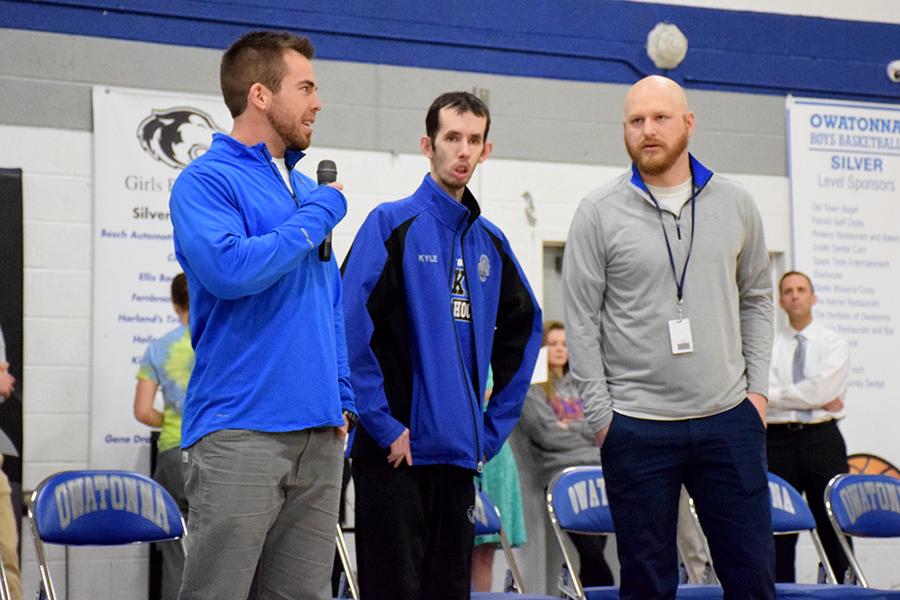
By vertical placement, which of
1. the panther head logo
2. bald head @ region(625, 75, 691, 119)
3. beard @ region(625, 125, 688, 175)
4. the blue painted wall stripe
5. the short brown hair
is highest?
the blue painted wall stripe

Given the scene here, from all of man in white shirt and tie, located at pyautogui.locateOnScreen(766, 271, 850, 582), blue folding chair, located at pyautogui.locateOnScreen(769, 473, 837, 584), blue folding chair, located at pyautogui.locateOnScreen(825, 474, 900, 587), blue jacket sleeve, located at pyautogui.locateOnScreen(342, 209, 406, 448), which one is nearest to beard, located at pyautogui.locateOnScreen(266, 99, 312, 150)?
blue jacket sleeve, located at pyautogui.locateOnScreen(342, 209, 406, 448)

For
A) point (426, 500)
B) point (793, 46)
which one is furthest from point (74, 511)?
point (793, 46)

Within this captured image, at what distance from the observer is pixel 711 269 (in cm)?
340

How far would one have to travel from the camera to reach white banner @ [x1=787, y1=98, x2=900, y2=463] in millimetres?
7672

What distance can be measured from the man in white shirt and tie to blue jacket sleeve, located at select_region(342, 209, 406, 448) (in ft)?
11.7

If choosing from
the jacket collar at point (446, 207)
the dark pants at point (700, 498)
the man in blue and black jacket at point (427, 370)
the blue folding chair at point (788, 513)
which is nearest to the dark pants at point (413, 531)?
the man in blue and black jacket at point (427, 370)

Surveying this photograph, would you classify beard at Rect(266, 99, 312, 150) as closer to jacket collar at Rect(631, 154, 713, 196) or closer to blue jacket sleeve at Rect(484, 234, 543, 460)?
blue jacket sleeve at Rect(484, 234, 543, 460)

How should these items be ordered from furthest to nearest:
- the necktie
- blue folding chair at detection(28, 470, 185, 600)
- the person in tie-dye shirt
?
the necktie < the person in tie-dye shirt < blue folding chair at detection(28, 470, 185, 600)

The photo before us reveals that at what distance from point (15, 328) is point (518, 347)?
3.55 metres

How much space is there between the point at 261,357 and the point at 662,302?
127 centimetres

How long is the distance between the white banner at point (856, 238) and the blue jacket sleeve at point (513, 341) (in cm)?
456

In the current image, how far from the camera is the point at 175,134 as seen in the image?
652 cm

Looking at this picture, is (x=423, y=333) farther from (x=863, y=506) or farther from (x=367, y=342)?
(x=863, y=506)

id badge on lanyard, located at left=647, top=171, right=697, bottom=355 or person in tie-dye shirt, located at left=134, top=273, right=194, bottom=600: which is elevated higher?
id badge on lanyard, located at left=647, top=171, right=697, bottom=355
